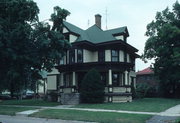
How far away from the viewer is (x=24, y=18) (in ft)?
60.0

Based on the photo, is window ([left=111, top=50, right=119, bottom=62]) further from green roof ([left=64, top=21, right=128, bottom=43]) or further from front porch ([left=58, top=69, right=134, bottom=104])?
green roof ([left=64, top=21, right=128, bottom=43])

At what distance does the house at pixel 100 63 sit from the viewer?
26.0m

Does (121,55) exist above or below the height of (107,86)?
above

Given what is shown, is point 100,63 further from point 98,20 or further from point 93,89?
point 98,20

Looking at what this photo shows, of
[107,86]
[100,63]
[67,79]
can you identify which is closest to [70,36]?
[100,63]

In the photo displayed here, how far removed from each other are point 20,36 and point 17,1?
8.71 ft

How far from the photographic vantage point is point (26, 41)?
18422 millimetres

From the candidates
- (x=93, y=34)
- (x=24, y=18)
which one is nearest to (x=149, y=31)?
(x=93, y=34)

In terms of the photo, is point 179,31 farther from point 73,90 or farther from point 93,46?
point 73,90

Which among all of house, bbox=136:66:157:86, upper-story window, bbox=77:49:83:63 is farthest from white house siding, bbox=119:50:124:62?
house, bbox=136:66:157:86

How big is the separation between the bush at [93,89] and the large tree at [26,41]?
168 inches

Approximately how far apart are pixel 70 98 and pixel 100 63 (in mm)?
5283

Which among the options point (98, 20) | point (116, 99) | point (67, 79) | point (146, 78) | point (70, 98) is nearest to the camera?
point (70, 98)

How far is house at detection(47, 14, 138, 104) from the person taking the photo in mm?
26016
